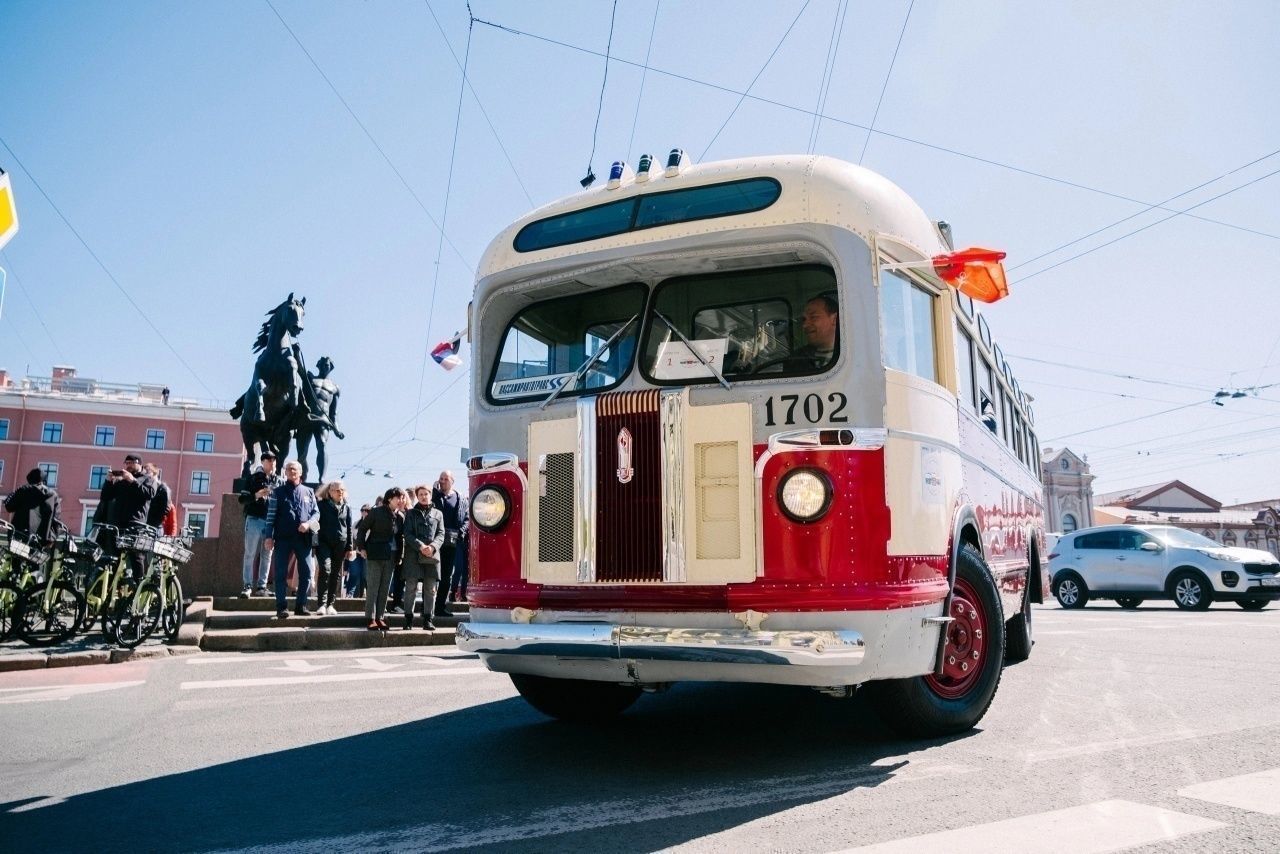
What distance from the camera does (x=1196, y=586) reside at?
1733 cm

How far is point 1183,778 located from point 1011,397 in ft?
17.6

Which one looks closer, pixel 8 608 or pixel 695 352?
pixel 695 352

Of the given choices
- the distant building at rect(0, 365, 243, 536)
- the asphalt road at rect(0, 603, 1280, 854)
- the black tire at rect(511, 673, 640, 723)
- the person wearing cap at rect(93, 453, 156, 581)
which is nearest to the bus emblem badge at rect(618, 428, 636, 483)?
the asphalt road at rect(0, 603, 1280, 854)

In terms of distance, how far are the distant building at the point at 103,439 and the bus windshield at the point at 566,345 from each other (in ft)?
208

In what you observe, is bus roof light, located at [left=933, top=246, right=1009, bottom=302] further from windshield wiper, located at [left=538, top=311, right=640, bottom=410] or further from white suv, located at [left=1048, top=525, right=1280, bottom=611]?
white suv, located at [left=1048, top=525, right=1280, bottom=611]

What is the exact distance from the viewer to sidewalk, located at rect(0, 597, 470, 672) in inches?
337

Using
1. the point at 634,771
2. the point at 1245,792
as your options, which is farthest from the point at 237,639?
the point at 1245,792

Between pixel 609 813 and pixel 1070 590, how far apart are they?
18144 millimetres

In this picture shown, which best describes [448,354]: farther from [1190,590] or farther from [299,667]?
[1190,590]

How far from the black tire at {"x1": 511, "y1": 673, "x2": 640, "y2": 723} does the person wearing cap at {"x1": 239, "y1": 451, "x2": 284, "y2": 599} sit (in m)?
7.74

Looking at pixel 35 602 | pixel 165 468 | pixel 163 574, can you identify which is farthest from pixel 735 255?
pixel 165 468

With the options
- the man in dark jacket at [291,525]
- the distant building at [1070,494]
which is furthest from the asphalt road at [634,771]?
the distant building at [1070,494]

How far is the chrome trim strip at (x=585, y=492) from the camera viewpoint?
14.5ft

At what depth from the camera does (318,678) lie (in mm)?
7625
